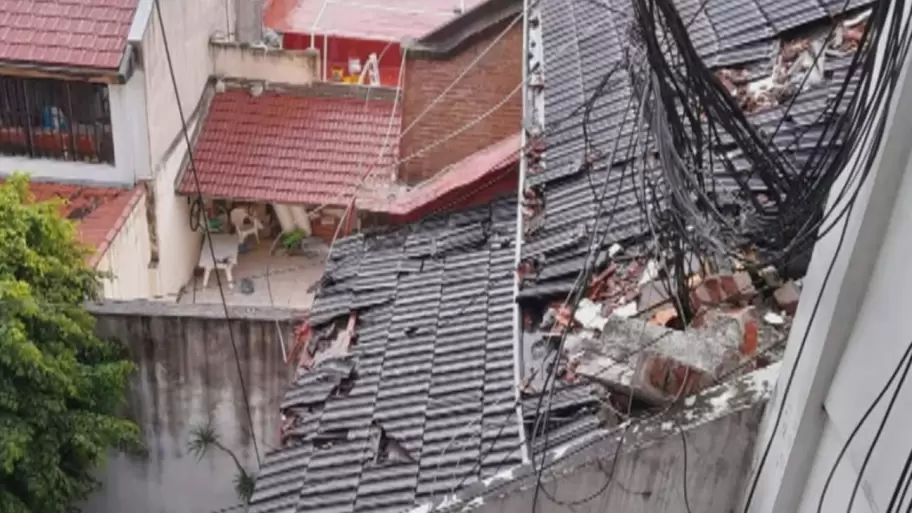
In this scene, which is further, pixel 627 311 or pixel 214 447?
pixel 214 447

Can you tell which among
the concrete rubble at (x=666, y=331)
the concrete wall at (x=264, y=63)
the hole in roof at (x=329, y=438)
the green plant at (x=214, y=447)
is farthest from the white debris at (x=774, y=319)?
the concrete wall at (x=264, y=63)

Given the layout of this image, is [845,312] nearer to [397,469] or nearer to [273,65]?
[397,469]

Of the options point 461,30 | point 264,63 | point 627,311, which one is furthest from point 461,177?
point 264,63

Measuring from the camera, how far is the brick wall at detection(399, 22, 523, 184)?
11195 millimetres

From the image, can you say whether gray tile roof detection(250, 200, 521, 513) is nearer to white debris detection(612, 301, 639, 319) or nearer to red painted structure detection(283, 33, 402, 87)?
white debris detection(612, 301, 639, 319)

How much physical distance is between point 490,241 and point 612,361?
372 centimetres

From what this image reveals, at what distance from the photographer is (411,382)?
7.63 meters

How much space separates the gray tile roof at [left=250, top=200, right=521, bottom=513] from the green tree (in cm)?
258

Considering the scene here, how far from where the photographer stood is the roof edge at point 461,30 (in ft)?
36.8

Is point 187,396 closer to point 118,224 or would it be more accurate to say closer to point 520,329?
point 118,224

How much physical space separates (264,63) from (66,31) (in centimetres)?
390

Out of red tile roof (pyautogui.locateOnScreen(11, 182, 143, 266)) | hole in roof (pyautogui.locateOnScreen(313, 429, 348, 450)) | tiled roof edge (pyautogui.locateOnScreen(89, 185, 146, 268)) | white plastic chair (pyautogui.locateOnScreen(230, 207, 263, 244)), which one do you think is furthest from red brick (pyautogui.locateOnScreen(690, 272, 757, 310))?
white plastic chair (pyautogui.locateOnScreen(230, 207, 263, 244))

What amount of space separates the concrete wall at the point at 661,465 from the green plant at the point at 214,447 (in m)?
6.80

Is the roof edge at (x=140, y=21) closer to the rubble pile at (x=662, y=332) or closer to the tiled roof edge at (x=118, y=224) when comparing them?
the tiled roof edge at (x=118, y=224)
